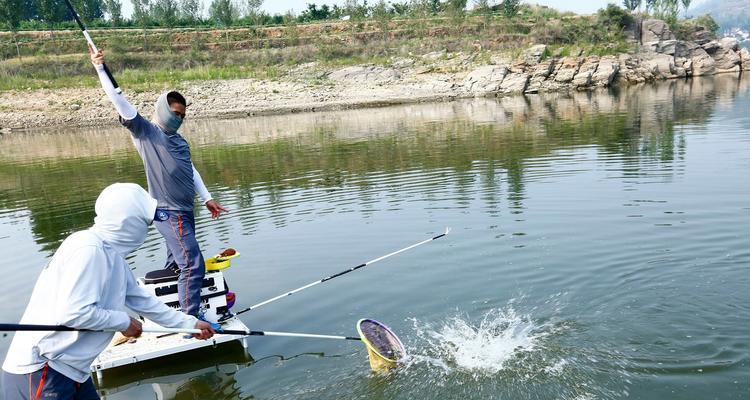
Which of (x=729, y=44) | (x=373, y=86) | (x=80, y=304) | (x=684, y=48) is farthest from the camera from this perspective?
(x=729, y=44)

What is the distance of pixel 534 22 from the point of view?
2795 inches

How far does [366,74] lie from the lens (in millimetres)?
57469

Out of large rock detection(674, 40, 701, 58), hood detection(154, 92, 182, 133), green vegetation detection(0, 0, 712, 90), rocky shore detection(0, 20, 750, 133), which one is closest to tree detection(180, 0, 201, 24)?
green vegetation detection(0, 0, 712, 90)

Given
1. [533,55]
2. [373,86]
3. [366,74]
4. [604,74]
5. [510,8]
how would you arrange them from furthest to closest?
1. [510,8]
2. [366,74]
3. [533,55]
4. [373,86]
5. [604,74]

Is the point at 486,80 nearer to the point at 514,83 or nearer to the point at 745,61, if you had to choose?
the point at 514,83

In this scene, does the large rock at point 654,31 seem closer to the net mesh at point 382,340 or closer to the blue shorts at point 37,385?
the net mesh at point 382,340

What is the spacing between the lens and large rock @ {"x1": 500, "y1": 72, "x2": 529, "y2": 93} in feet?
175

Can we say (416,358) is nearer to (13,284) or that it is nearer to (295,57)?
(13,284)

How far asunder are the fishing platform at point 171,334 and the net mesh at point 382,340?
1.39m

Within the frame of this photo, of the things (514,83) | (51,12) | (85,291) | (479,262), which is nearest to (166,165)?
(85,291)

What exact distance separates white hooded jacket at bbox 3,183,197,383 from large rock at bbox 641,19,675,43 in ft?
229

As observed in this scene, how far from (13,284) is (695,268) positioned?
10573 mm

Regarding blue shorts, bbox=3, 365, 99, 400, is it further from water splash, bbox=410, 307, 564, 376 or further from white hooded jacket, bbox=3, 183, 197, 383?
water splash, bbox=410, 307, 564, 376

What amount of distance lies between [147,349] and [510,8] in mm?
72112
